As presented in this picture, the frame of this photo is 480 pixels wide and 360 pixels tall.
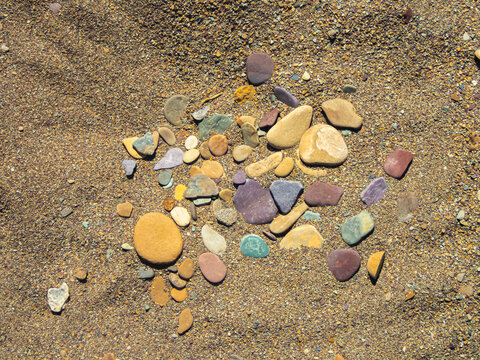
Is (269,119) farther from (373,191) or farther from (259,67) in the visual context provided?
(373,191)

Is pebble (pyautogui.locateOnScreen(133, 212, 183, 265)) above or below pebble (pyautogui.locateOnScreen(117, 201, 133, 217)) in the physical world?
below

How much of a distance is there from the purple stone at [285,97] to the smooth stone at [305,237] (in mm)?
540

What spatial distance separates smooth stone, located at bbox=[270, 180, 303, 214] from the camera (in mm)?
1453

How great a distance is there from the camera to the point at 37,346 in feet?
4.87

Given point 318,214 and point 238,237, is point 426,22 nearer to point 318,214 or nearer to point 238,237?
point 318,214

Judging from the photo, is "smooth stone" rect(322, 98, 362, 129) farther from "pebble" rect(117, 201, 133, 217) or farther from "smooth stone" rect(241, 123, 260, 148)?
"pebble" rect(117, 201, 133, 217)

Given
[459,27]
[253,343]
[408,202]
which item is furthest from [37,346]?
[459,27]

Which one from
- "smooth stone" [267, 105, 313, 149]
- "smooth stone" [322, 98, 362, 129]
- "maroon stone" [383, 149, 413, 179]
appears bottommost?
"maroon stone" [383, 149, 413, 179]

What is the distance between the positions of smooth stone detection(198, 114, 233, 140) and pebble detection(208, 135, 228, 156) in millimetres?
35

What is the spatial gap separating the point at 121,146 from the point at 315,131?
2.89ft

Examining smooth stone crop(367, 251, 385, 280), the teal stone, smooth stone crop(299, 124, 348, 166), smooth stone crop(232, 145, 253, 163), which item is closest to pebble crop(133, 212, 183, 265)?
the teal stone

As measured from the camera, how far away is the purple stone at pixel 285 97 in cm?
150

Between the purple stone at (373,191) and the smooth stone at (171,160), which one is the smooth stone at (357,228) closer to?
the purple stone at (373,191)

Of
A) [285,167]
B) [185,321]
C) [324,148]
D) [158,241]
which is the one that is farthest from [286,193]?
[185,321]
